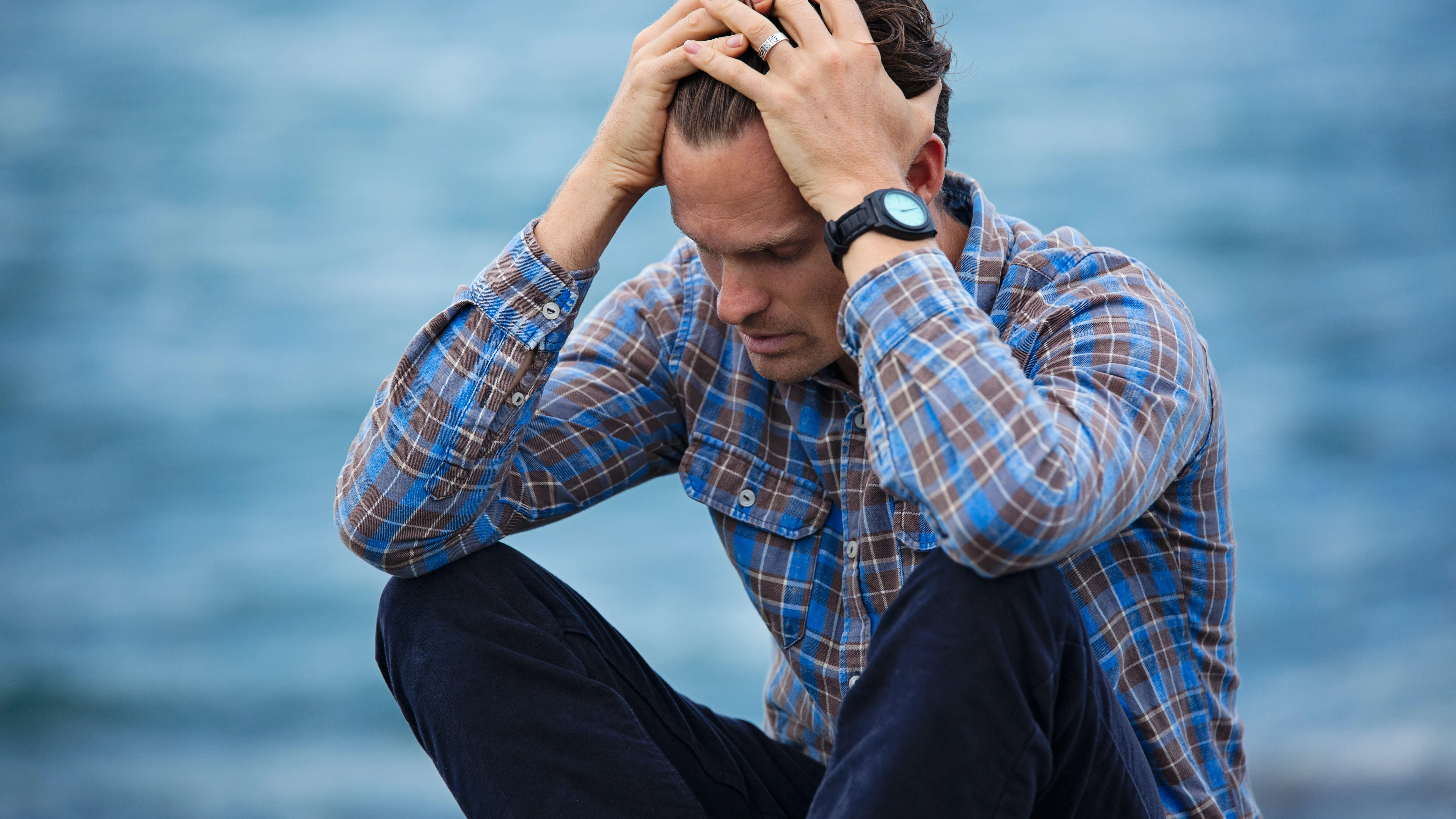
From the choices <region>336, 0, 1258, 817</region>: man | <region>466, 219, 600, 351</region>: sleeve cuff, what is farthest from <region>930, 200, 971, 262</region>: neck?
<region>466, 219, 600, 351</region>: sleeve cuff

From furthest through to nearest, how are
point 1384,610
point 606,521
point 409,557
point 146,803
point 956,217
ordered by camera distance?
point 606,521, point 1384,610, point 146,803, point 956,217, point 409,557

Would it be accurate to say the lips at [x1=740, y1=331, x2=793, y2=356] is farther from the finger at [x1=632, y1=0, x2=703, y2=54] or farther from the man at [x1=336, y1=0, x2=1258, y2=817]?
the finger at [x1=632, y1=0, x2=703, y2=54]

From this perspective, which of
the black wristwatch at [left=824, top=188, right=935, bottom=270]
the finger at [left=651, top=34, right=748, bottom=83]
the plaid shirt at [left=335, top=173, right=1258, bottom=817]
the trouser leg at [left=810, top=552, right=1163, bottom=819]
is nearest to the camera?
the trouser leg at [left=810, top=552, right=1163, bottom=819]

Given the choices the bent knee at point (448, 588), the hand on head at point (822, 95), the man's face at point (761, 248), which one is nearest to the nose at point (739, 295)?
the man's face at point (761, 248)

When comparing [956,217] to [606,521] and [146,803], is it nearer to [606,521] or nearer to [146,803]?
[146,803]

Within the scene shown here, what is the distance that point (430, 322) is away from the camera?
172cm

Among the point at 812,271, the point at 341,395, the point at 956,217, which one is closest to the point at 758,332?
the point at 812,271

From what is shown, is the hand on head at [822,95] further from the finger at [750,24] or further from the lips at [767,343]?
the lips at [767,343]

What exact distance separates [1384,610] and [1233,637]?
3484mm

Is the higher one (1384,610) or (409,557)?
(1384,610)

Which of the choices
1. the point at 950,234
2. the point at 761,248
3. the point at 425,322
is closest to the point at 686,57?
the point at 761,248

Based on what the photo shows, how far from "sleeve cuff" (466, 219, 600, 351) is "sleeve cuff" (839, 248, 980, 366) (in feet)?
1.36

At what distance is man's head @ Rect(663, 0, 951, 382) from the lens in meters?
1.58

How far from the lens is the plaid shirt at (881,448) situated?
135cm
